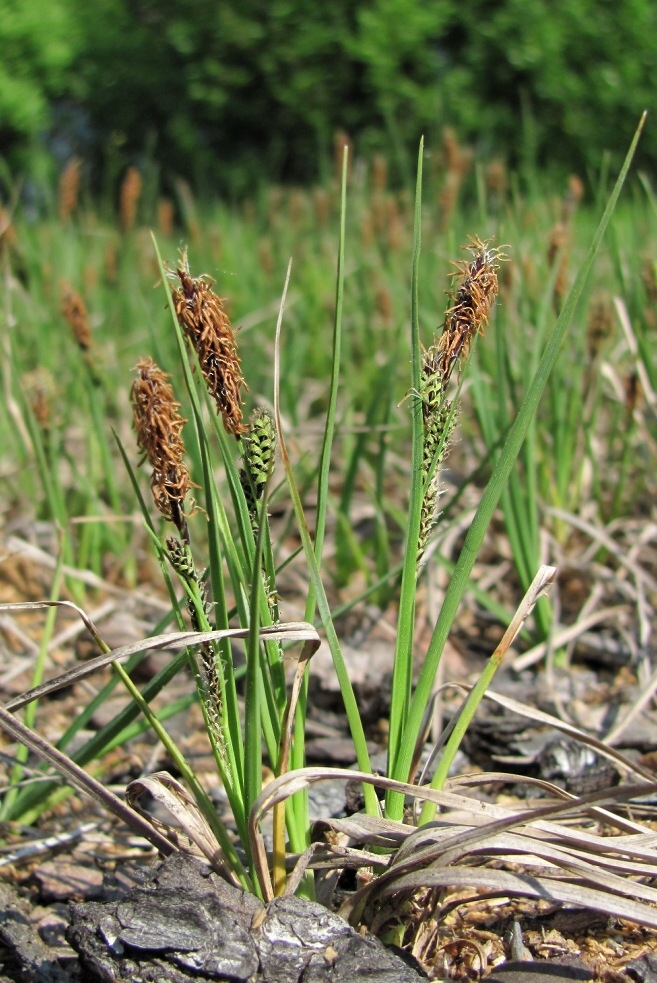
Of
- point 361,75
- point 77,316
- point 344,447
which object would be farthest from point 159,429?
point 361,75

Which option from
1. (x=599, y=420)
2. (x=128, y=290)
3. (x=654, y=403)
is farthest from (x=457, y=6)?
(x=654, y=403)

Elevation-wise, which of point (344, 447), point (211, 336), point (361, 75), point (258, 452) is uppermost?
point (361, 75)

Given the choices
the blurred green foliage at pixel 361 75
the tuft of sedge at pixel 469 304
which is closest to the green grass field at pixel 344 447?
the tuft of sedge at pixel 469 304

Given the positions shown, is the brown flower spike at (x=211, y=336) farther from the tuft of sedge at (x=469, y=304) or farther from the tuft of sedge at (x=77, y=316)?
the tuft of sedge at (x=77, y=316)

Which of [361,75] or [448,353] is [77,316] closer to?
[448,353]

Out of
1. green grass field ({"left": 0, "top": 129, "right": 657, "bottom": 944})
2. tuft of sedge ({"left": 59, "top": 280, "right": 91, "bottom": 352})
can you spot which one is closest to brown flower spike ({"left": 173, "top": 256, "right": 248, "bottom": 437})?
green grass field ({"left": 0, "top": 129, "right": 657, "bottom": 944})

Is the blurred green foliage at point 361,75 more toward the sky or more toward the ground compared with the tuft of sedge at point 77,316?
more toward the sky
